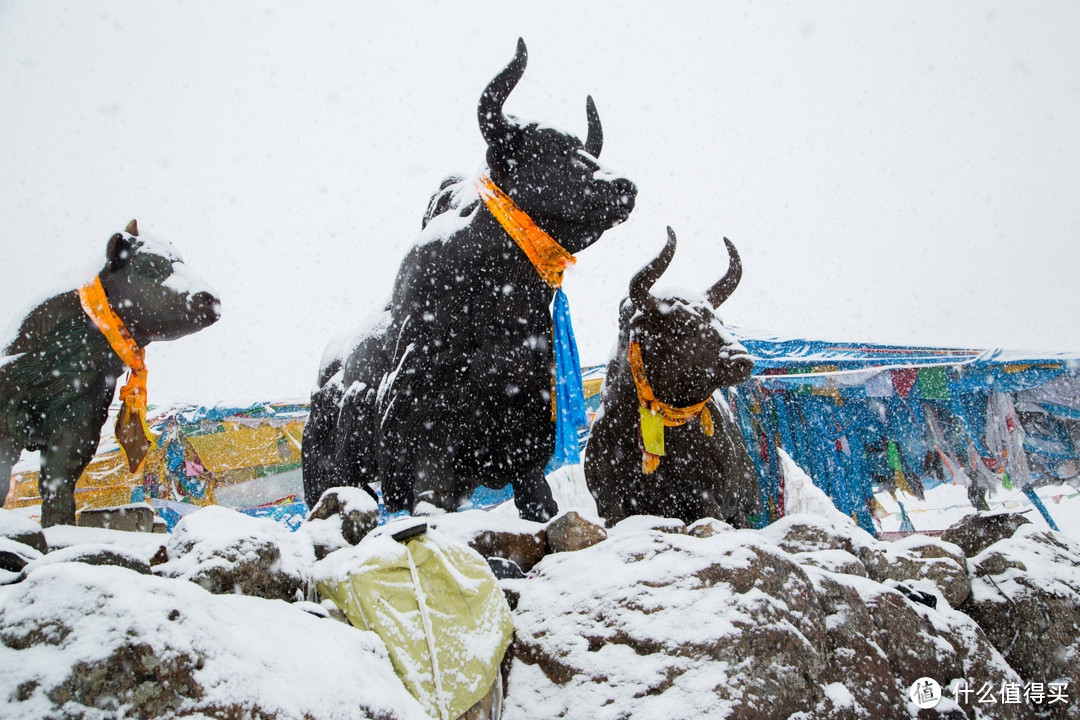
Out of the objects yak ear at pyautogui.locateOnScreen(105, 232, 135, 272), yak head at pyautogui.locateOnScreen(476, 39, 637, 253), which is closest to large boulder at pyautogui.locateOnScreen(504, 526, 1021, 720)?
Answer: yak head at pyautogui.locateOnScreen(476, 39, 637, 253)

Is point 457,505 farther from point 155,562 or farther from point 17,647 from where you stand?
point 17,647

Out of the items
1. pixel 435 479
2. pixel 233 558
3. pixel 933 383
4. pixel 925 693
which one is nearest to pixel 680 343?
pixel 435 479

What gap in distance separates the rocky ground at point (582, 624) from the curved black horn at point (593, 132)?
179cm

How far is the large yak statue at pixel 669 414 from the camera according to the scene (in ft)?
11.0

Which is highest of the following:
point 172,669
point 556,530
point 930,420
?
point 172,669

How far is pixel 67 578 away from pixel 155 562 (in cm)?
65

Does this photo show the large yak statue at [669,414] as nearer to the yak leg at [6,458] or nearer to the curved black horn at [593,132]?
the curved black horn at [593,132]

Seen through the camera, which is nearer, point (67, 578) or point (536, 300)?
point (67, 578)

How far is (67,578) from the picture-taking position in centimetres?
116

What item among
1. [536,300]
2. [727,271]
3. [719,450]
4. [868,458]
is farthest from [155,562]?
[868,458]

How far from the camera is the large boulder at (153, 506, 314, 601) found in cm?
160

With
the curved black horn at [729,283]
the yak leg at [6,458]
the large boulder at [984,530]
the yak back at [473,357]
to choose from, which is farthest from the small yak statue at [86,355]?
the large boulder at [984,530]

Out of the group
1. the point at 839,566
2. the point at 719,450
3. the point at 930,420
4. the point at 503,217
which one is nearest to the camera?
the point at 839,566

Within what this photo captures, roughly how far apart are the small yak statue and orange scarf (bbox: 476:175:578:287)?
4.17ft
